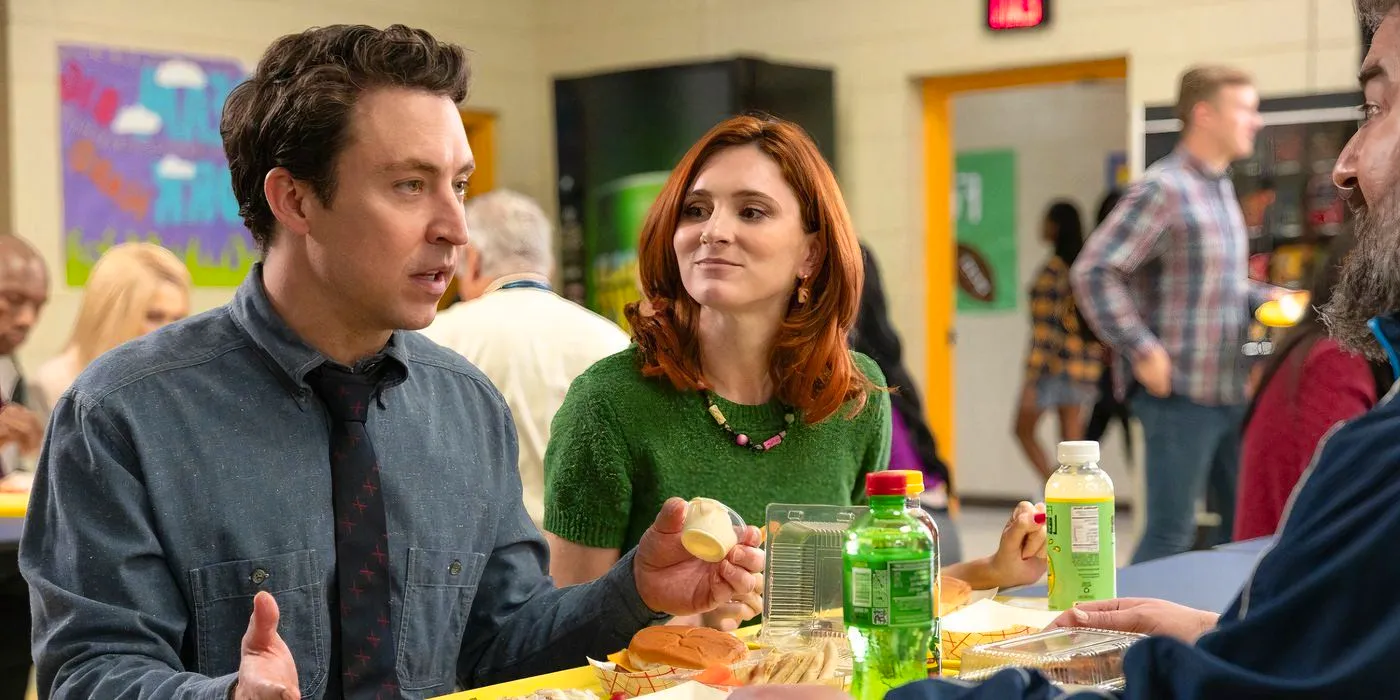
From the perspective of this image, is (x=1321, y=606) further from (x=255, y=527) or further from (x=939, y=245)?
(x=939, y=245)

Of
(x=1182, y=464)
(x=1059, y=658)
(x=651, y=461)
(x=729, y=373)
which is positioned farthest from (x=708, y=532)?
(x=1182, y=464)

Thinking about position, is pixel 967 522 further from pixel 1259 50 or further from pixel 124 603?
pixel 124 603

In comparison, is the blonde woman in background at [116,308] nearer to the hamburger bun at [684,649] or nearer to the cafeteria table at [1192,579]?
the cafeteria table at [1192,579]

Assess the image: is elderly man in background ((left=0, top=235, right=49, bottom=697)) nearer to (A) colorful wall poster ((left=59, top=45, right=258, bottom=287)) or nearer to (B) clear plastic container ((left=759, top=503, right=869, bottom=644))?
(A) colorful wall poster ((left=59, top=45, right=258, bottom=287))

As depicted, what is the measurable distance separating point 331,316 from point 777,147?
3.36 feet

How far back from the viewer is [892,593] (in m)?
1.55

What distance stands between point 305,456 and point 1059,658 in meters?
0.95

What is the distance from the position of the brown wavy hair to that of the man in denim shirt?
661mm

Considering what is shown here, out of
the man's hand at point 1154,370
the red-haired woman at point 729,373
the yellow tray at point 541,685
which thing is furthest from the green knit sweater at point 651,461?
the man's hand at point 1154,370

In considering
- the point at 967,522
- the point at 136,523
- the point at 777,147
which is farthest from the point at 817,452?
the point at 967,522

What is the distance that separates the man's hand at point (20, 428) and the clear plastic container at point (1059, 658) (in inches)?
128

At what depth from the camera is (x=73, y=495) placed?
5.62 feet

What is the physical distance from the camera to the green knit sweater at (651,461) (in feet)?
8.37

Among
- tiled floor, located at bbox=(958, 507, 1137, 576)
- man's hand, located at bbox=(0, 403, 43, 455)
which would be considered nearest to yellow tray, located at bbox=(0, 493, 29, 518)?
man's hand, located at bbox=(0, 403, 43, 455)
